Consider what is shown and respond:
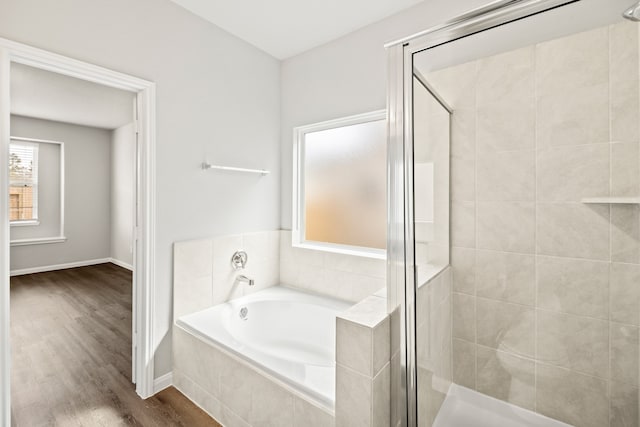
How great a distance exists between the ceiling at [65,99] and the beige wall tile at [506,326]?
382cm

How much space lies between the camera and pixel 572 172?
Result: 36.2 inches

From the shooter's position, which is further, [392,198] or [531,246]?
[392,198]

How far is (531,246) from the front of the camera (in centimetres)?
101

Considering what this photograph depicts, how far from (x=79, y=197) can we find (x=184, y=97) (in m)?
4.65

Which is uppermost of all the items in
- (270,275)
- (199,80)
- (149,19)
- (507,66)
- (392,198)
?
(149,19)

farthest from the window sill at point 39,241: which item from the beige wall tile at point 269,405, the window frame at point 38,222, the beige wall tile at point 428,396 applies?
the beige wall tile at point 428,396

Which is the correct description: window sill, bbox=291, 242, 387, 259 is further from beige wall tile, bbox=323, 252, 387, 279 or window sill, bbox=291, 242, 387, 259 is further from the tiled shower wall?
the tiled shower wall

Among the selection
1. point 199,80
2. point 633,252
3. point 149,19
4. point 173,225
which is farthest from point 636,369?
point 149,19

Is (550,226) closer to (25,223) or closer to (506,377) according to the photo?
(506,377)

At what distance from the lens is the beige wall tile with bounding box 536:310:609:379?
3.01 ft

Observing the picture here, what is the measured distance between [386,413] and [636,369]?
82 centimetres

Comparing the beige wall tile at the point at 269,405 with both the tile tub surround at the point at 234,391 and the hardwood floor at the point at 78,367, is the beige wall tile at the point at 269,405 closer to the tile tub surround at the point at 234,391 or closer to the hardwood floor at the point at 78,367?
the tile tub surround at the point at 234,391

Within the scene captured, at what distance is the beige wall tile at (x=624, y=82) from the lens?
831mm

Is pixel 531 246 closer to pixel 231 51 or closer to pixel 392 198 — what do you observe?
pixel 392 198
